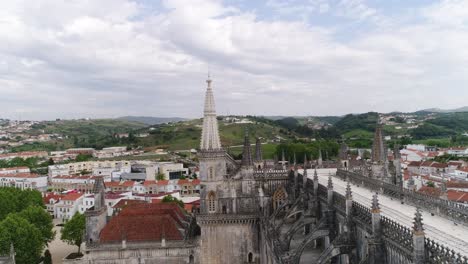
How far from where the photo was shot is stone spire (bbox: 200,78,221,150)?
3844 centimetres

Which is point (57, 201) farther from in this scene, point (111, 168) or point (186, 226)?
point (186, 226)

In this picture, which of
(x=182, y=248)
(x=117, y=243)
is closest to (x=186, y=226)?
(x=182, y=248)

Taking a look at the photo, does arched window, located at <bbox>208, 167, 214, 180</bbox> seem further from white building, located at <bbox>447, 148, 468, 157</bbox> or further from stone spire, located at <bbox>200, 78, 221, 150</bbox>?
white building, located at <bbox>447, 148, 468, 157</bbox>

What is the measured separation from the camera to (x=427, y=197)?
2197cm

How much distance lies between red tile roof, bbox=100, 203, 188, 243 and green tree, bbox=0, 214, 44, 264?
12.5 metres

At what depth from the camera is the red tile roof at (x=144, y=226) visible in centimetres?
3662

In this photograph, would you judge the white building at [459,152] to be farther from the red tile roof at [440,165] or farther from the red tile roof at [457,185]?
the red tile roof at [457,185]

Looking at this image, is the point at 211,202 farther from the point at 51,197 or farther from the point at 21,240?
the point at 51,197

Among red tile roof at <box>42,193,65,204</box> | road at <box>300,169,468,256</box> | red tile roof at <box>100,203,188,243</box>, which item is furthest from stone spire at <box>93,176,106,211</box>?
red tile roof at <box>42,193,65,204</box>

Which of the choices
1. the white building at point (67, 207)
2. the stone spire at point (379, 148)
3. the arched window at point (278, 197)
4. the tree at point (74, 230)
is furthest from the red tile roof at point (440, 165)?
the tree at point (74, 230)

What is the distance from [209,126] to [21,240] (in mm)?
24194

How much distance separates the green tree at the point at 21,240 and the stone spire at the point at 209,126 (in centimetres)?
2226

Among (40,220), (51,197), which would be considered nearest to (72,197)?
(51,197)

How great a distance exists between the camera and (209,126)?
128ft
